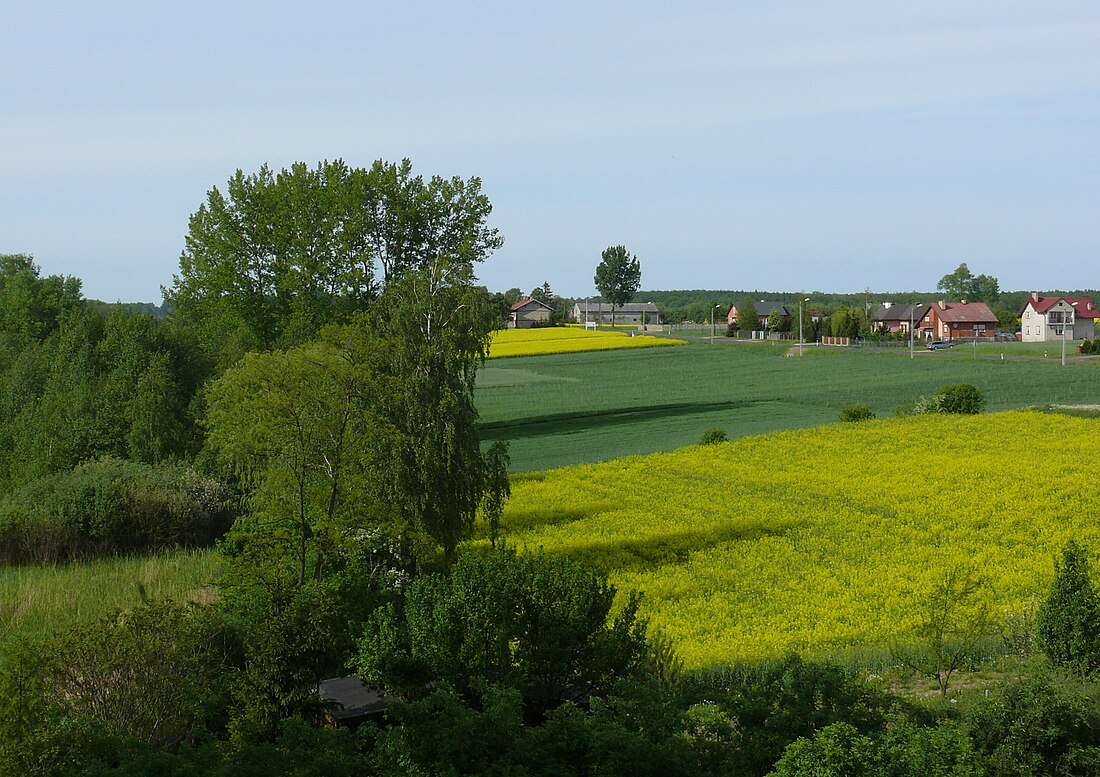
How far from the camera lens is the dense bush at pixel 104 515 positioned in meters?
29.9

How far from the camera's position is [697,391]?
71438mm

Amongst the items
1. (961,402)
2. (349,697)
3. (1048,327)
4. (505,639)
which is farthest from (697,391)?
(1048,327)

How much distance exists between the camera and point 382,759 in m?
11.6

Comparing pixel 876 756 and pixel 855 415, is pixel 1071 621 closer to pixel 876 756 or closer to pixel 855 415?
pixel 876 756

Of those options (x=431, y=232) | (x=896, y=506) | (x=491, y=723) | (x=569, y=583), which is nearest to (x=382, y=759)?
(x=491, y=723)

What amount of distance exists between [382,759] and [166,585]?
14.6 meters

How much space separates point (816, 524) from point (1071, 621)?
45.7ft

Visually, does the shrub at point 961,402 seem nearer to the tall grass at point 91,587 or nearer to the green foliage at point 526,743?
the tall grass at point 91,587

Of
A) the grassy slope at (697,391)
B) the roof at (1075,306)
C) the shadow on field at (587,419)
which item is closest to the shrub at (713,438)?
the grassy slope at (697,391)

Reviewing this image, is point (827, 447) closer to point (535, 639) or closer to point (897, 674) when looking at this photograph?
point (897, 674)

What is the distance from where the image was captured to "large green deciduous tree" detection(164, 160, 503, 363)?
46750mm

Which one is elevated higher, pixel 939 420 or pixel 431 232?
pixel 431 232

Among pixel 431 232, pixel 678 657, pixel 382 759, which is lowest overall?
pixel 678 657

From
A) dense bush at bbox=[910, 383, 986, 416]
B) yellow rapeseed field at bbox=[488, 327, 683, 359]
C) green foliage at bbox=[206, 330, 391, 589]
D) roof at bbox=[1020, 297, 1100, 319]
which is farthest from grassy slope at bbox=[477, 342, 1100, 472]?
roof at bbox=[1020, 297, 1100, 319]
